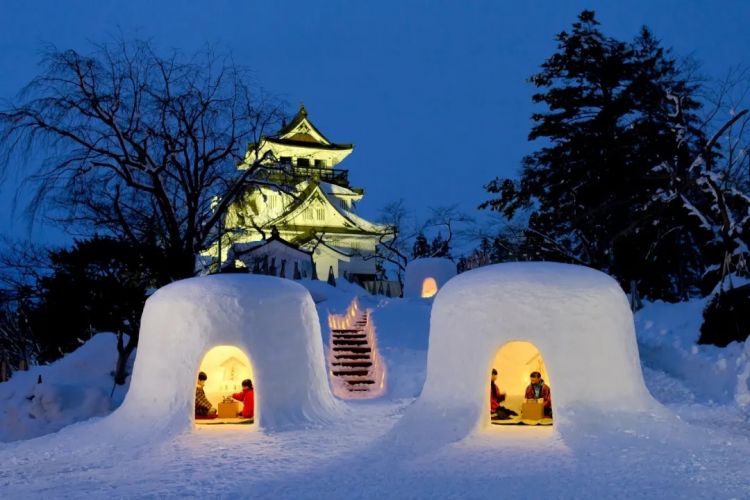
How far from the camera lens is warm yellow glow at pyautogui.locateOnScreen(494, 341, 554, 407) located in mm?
10617

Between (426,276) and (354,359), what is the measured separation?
1068 cm

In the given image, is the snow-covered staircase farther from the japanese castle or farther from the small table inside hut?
the japanese castle

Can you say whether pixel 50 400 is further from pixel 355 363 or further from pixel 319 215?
pixel 319 215

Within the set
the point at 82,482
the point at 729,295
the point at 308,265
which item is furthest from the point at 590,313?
the point at 308,265

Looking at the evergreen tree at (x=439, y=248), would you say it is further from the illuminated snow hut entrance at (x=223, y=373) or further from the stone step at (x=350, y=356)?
the illuminated snow hut entrance at (x=223, y=373)

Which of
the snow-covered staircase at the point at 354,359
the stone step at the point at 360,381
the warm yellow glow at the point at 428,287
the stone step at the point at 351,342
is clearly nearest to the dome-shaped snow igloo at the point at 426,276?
the warm yellow glow at the point at 428,287

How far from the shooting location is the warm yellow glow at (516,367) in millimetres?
10617

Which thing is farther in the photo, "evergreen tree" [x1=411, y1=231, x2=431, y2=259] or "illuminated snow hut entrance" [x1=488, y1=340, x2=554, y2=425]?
"evergreen tree" [x1=411, y1=231, x2=431, y2=259]

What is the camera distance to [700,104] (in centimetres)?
2359

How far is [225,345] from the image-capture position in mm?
9883

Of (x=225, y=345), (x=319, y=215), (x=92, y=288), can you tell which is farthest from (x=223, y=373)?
(x=319, y=215)

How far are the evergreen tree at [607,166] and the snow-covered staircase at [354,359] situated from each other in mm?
6560

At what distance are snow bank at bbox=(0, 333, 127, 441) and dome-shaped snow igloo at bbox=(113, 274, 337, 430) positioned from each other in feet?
11.2

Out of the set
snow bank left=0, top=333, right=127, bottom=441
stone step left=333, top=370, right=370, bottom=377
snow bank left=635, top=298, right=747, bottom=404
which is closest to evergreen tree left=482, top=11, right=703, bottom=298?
snow bank left=635, top=298, right=747, bottom=404
